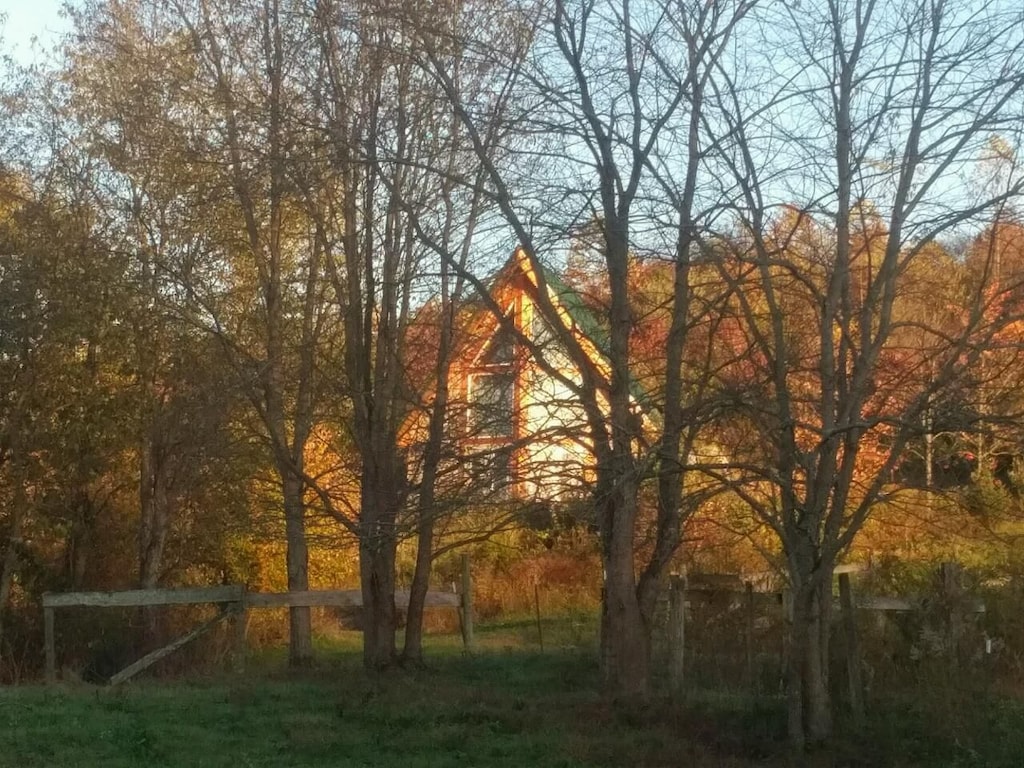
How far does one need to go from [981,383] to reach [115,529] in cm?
1789

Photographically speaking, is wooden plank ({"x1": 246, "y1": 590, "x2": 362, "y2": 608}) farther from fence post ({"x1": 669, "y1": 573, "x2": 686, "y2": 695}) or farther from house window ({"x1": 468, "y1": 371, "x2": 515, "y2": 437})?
house window ({"x1": 468, "y1": 371, "x2": 515, "y2": 437})

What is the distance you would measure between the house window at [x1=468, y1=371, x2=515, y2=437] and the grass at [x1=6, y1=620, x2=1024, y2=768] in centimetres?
289

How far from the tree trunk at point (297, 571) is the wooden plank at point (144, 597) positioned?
132 cm

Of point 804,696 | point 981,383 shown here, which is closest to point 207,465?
point 804,696

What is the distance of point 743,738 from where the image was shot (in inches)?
465

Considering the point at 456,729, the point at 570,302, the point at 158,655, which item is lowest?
the point at 456,729

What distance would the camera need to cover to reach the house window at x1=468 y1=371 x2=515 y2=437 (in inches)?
500

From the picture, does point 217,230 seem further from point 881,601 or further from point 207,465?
point 881,601

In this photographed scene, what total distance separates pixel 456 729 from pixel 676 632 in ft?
10.4

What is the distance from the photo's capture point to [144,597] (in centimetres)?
1811

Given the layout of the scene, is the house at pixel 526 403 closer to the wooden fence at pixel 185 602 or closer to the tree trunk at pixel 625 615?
the tree trunk at pixel 625 615

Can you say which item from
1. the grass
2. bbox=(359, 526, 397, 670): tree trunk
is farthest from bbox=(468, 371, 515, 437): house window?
bbox=(359, 526, 397, 670): tree trunk

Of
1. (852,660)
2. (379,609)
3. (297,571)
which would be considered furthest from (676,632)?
(297,571)

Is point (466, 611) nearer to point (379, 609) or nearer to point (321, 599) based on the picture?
point (321, 599)
